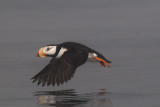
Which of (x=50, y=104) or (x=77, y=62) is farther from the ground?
(x=77, y=62)

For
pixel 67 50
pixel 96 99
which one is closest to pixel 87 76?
pixel 67 50

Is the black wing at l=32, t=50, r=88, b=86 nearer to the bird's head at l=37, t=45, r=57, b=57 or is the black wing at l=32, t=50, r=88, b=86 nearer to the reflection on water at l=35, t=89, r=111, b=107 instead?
the reflection on water at l=35, t=89, r=111, b=107

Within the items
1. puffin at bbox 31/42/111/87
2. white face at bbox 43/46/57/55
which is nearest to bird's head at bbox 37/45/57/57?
white face at bbox 43/46/57/55

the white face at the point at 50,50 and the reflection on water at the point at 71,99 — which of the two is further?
the white face at the point at 50,50

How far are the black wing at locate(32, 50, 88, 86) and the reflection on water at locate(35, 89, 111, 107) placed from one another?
27 cm

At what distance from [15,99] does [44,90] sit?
109 cm

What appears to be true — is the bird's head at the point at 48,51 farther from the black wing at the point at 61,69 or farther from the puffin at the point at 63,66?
the black wing at the point at 61,69

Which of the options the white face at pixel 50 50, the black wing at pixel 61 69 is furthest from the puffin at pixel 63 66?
the white face at pixel 50 50

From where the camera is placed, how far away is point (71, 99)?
7746 millimetres

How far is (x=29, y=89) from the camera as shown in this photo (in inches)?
364

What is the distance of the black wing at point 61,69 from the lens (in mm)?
8867

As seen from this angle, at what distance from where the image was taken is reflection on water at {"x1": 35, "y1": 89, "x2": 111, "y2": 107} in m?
7.23

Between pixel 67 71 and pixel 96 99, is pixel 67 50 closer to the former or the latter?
pixel 67 71

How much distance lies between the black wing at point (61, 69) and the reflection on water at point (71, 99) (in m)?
0.27
